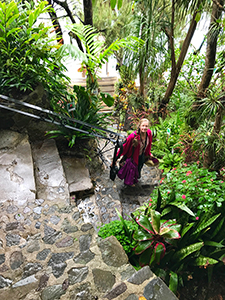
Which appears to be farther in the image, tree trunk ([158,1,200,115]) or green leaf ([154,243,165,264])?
tree trunk ([158,1,200,115])

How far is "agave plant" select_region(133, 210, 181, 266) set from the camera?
212cm

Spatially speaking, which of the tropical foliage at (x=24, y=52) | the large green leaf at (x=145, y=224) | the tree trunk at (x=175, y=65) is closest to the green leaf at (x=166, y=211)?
the large green leaf at (x=145, y=224)

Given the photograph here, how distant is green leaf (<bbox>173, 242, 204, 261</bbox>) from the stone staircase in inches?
33.8

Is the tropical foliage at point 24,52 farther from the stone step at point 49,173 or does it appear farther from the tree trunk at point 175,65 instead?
the tree trunk at point 175,65

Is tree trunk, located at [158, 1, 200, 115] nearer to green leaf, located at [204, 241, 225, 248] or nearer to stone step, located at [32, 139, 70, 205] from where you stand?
stone step, located at [32, 139, 70, 205]

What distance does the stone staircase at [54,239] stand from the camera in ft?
4.75

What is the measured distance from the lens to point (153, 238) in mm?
2195

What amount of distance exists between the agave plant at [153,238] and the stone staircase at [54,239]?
19.3 inches

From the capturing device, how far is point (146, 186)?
13.1 ft

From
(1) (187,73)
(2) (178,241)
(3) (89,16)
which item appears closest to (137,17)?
(3) (89,16)

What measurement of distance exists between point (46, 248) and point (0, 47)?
2834 mm

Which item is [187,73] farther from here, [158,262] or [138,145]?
[158,262]

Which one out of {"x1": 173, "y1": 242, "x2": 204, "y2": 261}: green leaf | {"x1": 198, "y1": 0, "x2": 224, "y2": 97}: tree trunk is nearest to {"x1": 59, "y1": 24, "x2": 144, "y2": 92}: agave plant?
{"x1": 198, "y1": 0, "x2": 224, "y2": 97}: tree trunk

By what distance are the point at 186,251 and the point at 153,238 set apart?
378mm
